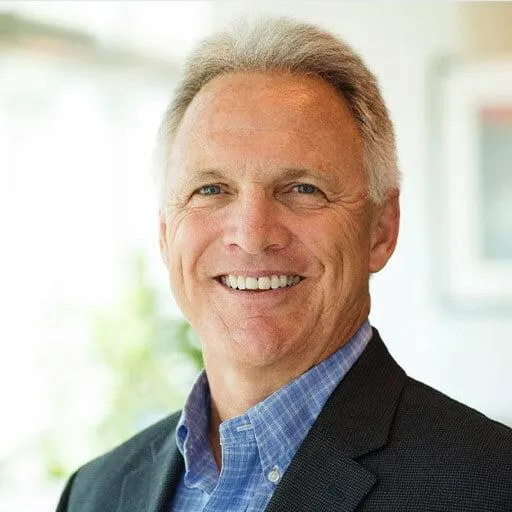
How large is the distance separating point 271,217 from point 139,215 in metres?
3.04

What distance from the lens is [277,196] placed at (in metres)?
1.46

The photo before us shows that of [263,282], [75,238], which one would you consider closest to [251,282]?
[263,282]

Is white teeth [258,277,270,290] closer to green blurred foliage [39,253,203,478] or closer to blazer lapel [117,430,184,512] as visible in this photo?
blazer lapel [117,430,184,512]

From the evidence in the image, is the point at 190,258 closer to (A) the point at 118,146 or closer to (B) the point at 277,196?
(B) the point at 277,196

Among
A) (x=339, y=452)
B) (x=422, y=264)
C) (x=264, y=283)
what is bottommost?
(x=339, y=452)

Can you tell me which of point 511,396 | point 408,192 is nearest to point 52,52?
point 408,192

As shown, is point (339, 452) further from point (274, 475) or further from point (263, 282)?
point (263, 282)

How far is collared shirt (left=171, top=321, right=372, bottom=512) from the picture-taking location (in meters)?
1.44

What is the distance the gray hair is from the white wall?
99.7 inches

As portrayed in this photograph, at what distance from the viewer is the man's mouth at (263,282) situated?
1490 mm

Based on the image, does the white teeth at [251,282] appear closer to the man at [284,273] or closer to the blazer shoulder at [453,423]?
the man at [284,273]

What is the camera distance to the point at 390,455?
1362mm

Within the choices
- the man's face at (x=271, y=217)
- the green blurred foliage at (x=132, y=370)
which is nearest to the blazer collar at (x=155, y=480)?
the man's face at (x=271, y=217)

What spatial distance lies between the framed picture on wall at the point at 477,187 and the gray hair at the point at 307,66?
254 cm
